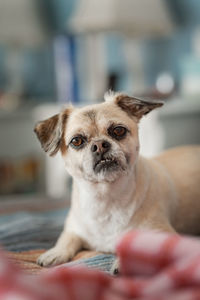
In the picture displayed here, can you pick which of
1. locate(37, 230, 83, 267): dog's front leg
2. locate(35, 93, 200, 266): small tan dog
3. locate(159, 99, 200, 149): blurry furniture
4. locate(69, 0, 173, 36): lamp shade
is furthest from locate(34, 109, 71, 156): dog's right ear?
locate(69, 0, 173, 36): lamp shade

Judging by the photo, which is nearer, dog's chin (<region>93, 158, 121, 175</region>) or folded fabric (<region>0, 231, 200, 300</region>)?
folded fabric (<region>0, 231, 200, 300</region>)

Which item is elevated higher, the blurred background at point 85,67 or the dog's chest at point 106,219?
the blurred background at point 85,67

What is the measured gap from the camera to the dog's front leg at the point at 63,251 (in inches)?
43.2

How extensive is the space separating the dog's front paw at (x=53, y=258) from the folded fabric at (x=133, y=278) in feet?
1.35

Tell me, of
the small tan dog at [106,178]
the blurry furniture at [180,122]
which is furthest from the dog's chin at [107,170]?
the blurry furniture at [180,122]

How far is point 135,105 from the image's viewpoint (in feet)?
3.87

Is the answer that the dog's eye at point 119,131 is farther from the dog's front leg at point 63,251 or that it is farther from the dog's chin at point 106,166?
the dog's front leg at point 63,251

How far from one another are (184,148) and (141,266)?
808 millimetres

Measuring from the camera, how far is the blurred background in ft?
8.41

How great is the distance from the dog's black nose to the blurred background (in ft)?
4.48

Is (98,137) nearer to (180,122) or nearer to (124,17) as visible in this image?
(180,122)

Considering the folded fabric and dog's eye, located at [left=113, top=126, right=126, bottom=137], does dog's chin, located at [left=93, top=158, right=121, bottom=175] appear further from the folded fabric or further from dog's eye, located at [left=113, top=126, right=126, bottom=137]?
the folded fabric

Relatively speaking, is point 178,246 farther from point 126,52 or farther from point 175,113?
point 126,52

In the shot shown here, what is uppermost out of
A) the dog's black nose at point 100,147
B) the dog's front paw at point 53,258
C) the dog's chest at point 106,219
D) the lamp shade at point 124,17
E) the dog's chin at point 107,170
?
the lamp shade at point 124,17
